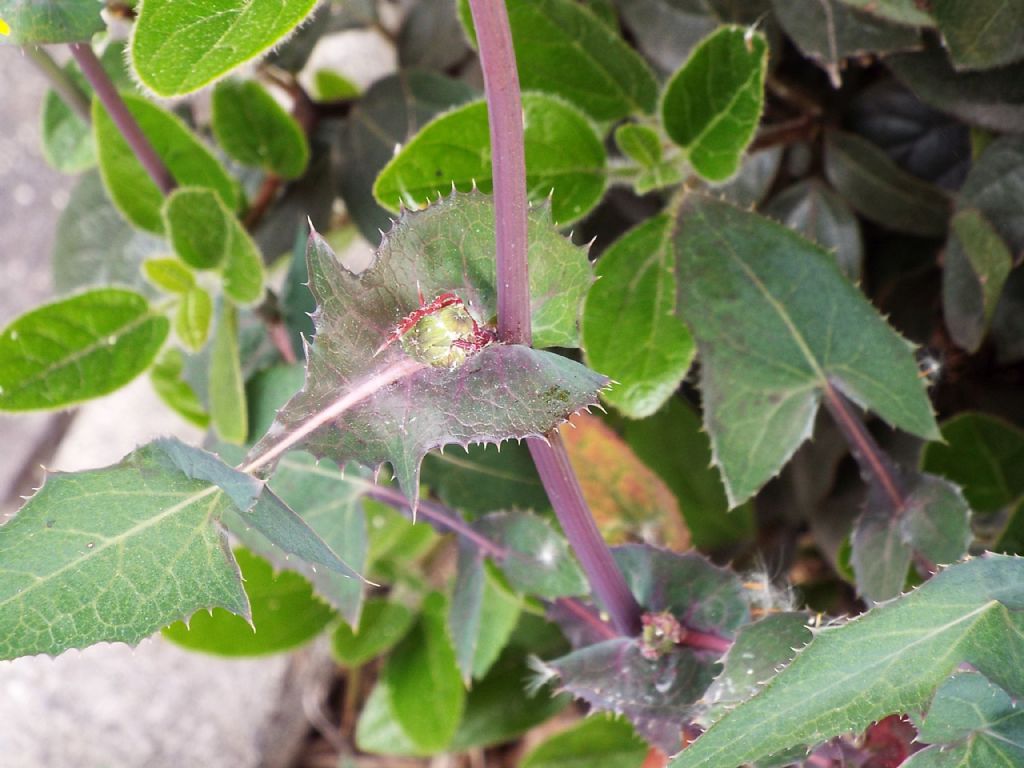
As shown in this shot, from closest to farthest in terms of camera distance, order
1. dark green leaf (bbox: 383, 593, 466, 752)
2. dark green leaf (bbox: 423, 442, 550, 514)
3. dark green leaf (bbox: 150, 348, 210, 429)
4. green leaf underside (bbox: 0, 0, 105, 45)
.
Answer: green leaf underside (bbox: 0, 0, 105, 45)
dark green leaf (bbox: 423, 442, 550, 514)
dark green leaf (bbox: 150, 348, 210, 429)
dark green leaf (bbox: 383, 593, 466, 752)

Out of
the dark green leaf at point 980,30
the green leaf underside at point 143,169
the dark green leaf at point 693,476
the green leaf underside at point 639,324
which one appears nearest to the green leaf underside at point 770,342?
the green leaf underside at point 639,324

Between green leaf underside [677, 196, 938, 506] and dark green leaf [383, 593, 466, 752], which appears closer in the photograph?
green leaf underside [677, 196, 938, 506]

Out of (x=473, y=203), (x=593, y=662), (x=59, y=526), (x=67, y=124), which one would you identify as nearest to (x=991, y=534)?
(x=593, y=662)

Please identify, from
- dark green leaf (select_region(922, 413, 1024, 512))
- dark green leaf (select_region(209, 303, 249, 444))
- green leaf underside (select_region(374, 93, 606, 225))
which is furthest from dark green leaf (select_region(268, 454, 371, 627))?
dark green leaf (select_region(922, 413, 1024, 512))

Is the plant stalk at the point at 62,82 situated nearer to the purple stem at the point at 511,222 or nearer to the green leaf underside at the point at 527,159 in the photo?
the green leaf underside at the point at 527,159

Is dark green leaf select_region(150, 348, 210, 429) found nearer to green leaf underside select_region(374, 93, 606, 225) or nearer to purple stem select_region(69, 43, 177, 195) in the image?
purple stem select_region(69, 43, 177, 195)

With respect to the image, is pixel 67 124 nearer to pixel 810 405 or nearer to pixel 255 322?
pixel 255 322
